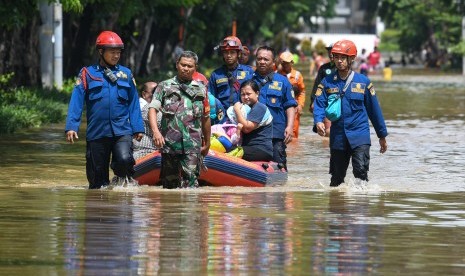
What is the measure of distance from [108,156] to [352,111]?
2.55 meters

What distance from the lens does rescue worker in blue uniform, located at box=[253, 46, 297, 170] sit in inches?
728

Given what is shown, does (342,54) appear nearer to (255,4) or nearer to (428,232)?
(428,232)

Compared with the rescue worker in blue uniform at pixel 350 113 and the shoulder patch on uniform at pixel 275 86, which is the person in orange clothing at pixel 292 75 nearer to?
the shoulder patch on uniform at pixel 275 86

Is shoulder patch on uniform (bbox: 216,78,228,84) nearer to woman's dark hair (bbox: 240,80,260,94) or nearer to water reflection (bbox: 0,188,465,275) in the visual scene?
woman's dark hair (bbox: 240,80,260,94)

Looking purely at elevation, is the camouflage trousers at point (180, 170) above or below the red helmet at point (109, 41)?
below

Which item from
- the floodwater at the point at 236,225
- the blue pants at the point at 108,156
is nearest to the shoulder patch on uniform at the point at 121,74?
the blue pants at the point at 108,156

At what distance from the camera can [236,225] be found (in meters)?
13.0

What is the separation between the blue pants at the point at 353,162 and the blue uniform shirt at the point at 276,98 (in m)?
1.94

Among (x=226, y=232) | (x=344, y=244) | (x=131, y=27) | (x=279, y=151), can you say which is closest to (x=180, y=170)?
(x=279, y=151)

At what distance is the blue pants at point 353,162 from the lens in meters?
16.3

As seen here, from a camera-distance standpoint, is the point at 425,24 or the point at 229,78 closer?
the point at 229,78

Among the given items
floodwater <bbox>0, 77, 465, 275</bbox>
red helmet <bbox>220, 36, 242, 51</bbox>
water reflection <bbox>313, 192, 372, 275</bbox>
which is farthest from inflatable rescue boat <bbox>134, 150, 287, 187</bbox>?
water reflection <bbox>313, 192, 372, 275</bbox>

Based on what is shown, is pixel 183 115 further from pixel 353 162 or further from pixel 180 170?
pixel 353 162

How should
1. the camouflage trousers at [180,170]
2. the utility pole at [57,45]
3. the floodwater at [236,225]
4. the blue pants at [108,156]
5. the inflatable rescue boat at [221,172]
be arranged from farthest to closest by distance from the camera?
the utility pole at [57,45] → the inflatable rescue boat at [221,172] → the camouflage trousers at [180,170] → the blue pants at [108,156] → the floodwater at [236,225]
